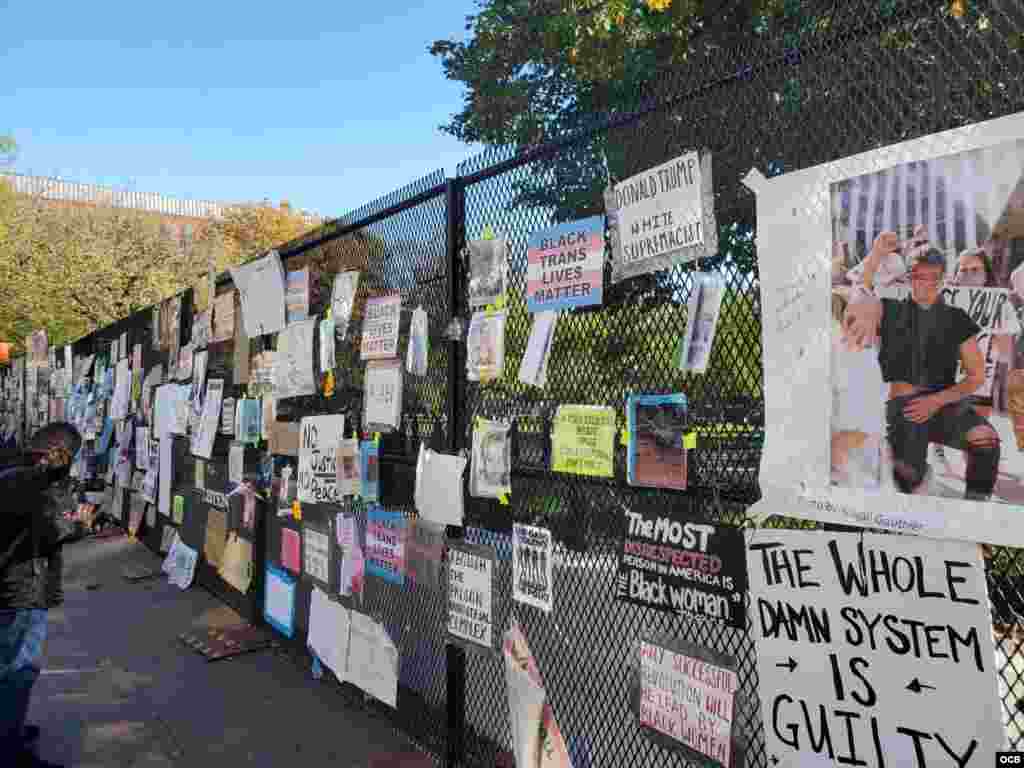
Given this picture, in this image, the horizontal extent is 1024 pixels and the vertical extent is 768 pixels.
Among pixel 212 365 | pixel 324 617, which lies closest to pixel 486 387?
pixel 324 617

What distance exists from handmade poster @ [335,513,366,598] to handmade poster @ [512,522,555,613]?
1.46 meters

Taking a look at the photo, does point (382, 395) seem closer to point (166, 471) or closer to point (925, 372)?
point (925, 372)

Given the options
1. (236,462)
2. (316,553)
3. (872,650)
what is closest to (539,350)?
(872,650)

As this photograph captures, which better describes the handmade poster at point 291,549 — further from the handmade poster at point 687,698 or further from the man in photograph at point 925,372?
the man in photograph at point 925,372

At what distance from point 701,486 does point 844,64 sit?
1.32 meters

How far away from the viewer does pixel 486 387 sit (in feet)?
11.7

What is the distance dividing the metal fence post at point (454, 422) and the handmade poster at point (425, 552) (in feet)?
0.31

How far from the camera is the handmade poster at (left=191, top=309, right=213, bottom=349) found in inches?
287

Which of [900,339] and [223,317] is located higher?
[223,317]

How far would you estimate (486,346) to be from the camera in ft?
11.6

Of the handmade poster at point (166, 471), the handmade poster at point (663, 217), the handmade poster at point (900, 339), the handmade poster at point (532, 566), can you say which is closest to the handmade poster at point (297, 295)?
the handmade poster at point (532, 566)

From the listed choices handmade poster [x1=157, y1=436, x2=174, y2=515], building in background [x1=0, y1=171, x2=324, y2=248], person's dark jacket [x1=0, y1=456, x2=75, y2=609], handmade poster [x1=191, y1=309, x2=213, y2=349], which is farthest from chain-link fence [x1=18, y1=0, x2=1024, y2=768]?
building in background [x1=0, y1=171, x2=324, y2=248]

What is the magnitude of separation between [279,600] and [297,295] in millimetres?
2217

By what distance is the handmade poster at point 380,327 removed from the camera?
4305 mm
